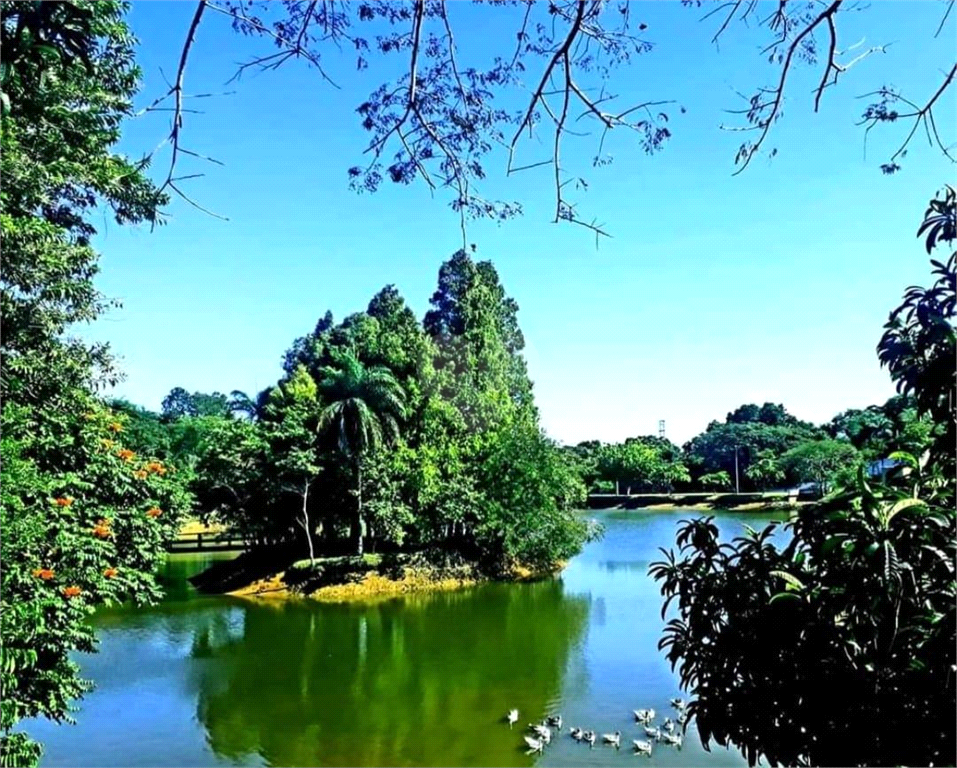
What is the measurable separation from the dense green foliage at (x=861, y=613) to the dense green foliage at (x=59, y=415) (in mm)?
3401

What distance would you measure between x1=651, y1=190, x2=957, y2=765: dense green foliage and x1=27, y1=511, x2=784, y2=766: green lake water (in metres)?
4.49

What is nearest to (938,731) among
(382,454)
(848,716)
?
(848,716)

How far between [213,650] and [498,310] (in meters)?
10.1

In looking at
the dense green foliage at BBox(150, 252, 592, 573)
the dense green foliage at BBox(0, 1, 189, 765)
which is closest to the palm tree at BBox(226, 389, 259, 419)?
the dense green foliage at BBox(150, 252, 592, 573)

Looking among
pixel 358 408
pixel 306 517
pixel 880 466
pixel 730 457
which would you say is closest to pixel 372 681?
pixel 306 517

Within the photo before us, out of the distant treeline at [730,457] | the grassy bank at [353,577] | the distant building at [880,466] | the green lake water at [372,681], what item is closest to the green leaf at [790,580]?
the distant building at [880,466]

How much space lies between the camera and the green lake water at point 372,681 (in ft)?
22.9

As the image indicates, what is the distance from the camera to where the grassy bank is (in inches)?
600

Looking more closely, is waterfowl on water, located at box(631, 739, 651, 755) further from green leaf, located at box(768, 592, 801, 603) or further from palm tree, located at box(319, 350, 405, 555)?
palm tree, located at box(319, 350, 405, 555)

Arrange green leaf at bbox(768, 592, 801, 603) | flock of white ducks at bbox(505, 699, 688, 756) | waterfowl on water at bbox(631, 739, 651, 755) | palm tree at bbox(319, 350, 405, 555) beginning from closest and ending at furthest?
green leaf at bbox(768, 592, 801, 603) → waterfowl on water at bbox(631, 739, 651, 755) → flock of white ducks at bbox(505, 699, 688, 756) → palm tree at bbox(319, 350, 405, 555)

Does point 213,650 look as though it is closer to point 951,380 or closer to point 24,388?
point 24,388

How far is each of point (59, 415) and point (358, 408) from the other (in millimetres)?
9953

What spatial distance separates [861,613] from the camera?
214 centimetres

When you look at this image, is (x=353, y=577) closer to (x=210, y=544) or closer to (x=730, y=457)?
(x=210, y=544)
